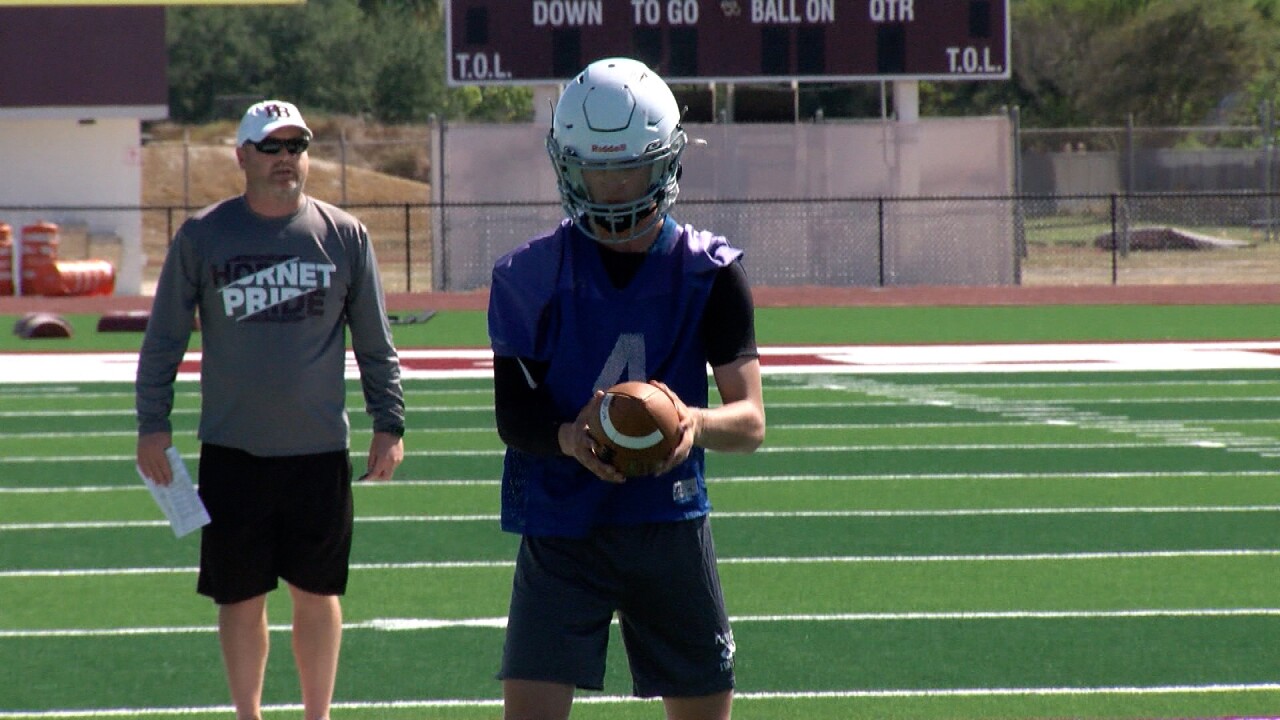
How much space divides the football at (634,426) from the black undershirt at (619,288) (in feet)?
0.67

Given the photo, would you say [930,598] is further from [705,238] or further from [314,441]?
[705,238]

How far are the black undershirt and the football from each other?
0.67ft

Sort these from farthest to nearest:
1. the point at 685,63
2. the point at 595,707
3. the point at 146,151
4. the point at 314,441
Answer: the point at 146,151 < the point at 685,63 < the point at 595,707 < the point at 314,441

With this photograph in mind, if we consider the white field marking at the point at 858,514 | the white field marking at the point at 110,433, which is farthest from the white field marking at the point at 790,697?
the white field marking at the point at 110,433

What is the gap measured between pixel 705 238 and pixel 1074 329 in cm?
1686

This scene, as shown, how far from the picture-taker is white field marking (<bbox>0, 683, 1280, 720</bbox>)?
18.9 ft

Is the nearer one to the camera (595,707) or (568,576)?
(568,576)

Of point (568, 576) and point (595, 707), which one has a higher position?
point (568, 576)

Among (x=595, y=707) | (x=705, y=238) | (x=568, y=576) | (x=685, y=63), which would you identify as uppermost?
(x=685, y=63)

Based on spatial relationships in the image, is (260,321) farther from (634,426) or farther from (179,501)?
(634,426)

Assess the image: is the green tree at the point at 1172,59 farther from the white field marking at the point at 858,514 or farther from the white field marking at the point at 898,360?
the white field marking at the point at 858,514

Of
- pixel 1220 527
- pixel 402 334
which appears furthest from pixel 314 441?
pixel 402 334

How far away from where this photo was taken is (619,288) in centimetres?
360

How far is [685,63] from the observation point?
80.1ft
